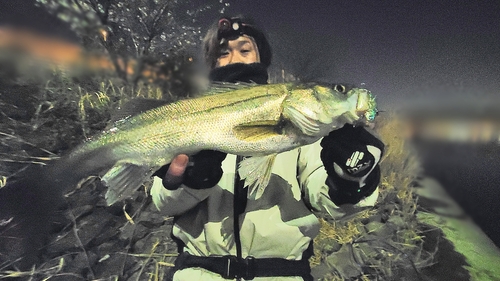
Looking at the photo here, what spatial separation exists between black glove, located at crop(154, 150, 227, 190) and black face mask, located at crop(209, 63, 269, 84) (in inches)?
23.6

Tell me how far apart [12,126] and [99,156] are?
333 centimetres

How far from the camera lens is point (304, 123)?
1.43m

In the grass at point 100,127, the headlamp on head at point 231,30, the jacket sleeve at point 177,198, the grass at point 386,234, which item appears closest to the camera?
the jacket sleeve at point 177,198

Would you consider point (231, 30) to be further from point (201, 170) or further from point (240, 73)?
point (201, 170)

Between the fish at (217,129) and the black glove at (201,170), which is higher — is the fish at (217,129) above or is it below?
above

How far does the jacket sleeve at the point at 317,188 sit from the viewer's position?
1.56 metres

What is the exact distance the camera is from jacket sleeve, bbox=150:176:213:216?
1.64 m

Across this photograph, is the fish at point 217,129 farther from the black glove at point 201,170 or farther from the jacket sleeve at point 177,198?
the jacket sleeve at point 177,198

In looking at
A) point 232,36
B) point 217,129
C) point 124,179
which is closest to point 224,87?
point 217,129

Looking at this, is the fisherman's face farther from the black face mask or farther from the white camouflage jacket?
the white camouflage jacket

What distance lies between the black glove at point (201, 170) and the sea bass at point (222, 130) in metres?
0.07

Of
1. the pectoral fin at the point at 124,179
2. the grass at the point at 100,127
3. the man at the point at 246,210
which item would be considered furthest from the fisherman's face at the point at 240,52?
the grass at the point at 100,127

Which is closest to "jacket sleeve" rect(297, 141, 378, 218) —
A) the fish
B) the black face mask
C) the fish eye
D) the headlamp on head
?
the fish

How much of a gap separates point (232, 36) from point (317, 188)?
136cm
